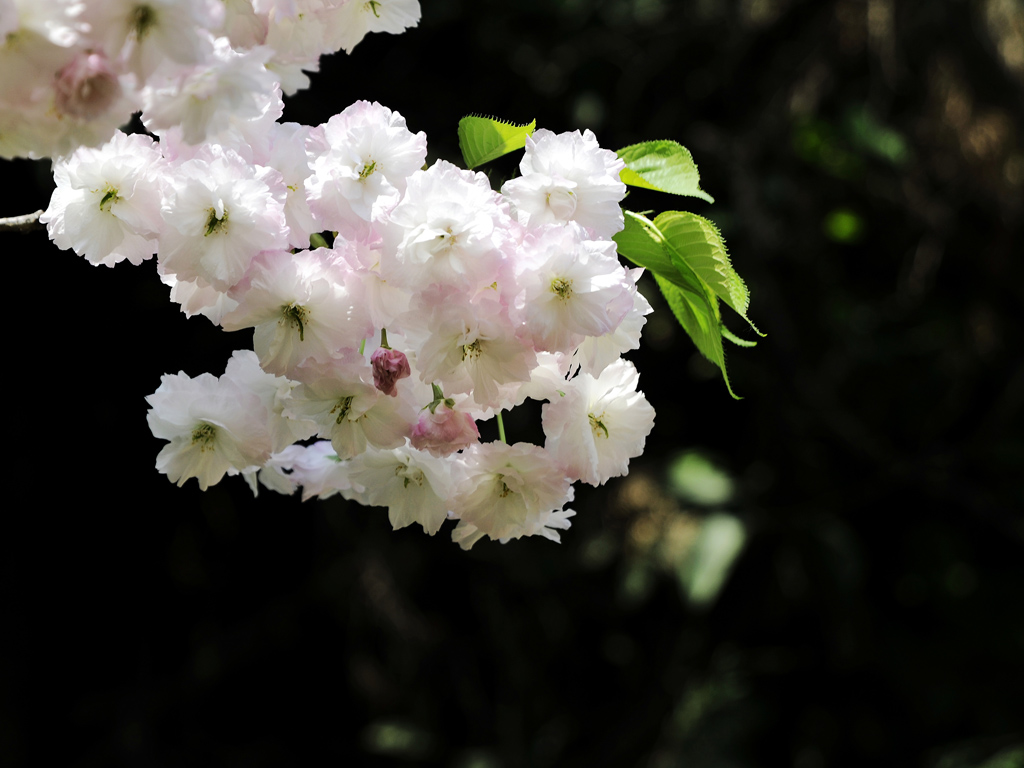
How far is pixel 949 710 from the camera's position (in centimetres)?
201

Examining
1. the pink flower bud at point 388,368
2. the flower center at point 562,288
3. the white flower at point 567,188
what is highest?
the white flower at point 567,188

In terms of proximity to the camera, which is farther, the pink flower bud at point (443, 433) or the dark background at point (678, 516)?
the dark background at point (678, 516)

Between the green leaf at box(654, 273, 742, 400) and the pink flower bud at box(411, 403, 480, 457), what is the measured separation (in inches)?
5.6

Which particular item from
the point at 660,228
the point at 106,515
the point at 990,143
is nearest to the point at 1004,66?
the point at 990,143

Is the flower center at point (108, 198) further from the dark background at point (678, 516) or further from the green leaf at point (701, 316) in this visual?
the dark background at point (678, 516)

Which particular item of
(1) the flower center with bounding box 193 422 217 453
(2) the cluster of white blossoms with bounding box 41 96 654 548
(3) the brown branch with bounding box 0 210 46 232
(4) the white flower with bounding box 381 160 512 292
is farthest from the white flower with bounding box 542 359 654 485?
(3) the brown branch with bounding box 0 210 46 232

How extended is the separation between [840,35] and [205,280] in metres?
1.90

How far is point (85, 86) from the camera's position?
15.6 inches

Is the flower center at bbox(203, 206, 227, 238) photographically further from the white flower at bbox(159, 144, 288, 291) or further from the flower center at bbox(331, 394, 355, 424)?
the flower center at bbox(331, 394, 355, 424)

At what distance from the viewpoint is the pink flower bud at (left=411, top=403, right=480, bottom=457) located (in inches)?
19.9

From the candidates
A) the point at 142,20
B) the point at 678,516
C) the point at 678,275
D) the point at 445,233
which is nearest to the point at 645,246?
the point at 678,275

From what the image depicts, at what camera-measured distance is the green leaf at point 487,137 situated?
1.75 ft

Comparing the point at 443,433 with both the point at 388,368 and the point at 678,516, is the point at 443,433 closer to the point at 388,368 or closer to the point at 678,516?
the point at 388,368

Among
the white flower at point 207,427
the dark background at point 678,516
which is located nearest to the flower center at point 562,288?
the white flower at point 207,427
